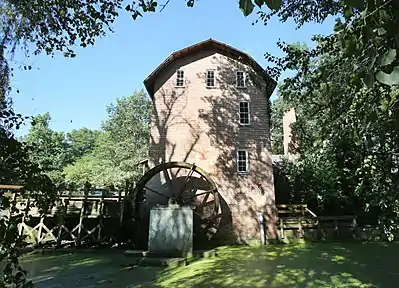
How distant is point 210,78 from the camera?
15.0 metres

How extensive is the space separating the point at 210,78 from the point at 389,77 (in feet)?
46.1

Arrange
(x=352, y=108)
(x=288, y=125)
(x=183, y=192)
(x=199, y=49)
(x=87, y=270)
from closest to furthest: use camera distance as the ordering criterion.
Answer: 1. (x=352, y=108)
2. (x=87, y=270)
3. (x=183, y=192)
4. (x=199, y=49)
5. (x=288, y=125)

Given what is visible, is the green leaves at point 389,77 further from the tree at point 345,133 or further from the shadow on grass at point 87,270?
the shadow on grass at point 87,270

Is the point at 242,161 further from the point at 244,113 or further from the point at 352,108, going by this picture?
the point at 352,108

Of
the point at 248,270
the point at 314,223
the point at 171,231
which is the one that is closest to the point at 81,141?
the point at 171,231

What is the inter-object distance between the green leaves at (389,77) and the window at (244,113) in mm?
13290

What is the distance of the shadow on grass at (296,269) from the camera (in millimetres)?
6672

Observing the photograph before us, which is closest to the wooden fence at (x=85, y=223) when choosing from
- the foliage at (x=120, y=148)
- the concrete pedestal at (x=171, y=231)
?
the concrete pedestal at (x=171, y=231)

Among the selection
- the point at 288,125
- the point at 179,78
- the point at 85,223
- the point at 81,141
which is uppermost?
the point at 81,141

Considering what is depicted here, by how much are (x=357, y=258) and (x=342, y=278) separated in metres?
2.83

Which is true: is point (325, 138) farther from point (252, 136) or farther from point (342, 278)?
point (252, 136)

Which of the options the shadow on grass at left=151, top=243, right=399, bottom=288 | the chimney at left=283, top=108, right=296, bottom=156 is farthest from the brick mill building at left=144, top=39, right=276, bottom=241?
the chimney at left=283, top=108, right=296, bottom=156

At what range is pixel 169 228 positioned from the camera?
1141 centimetres

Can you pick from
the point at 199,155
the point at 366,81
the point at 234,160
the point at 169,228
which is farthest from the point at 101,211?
the point at 366,81
